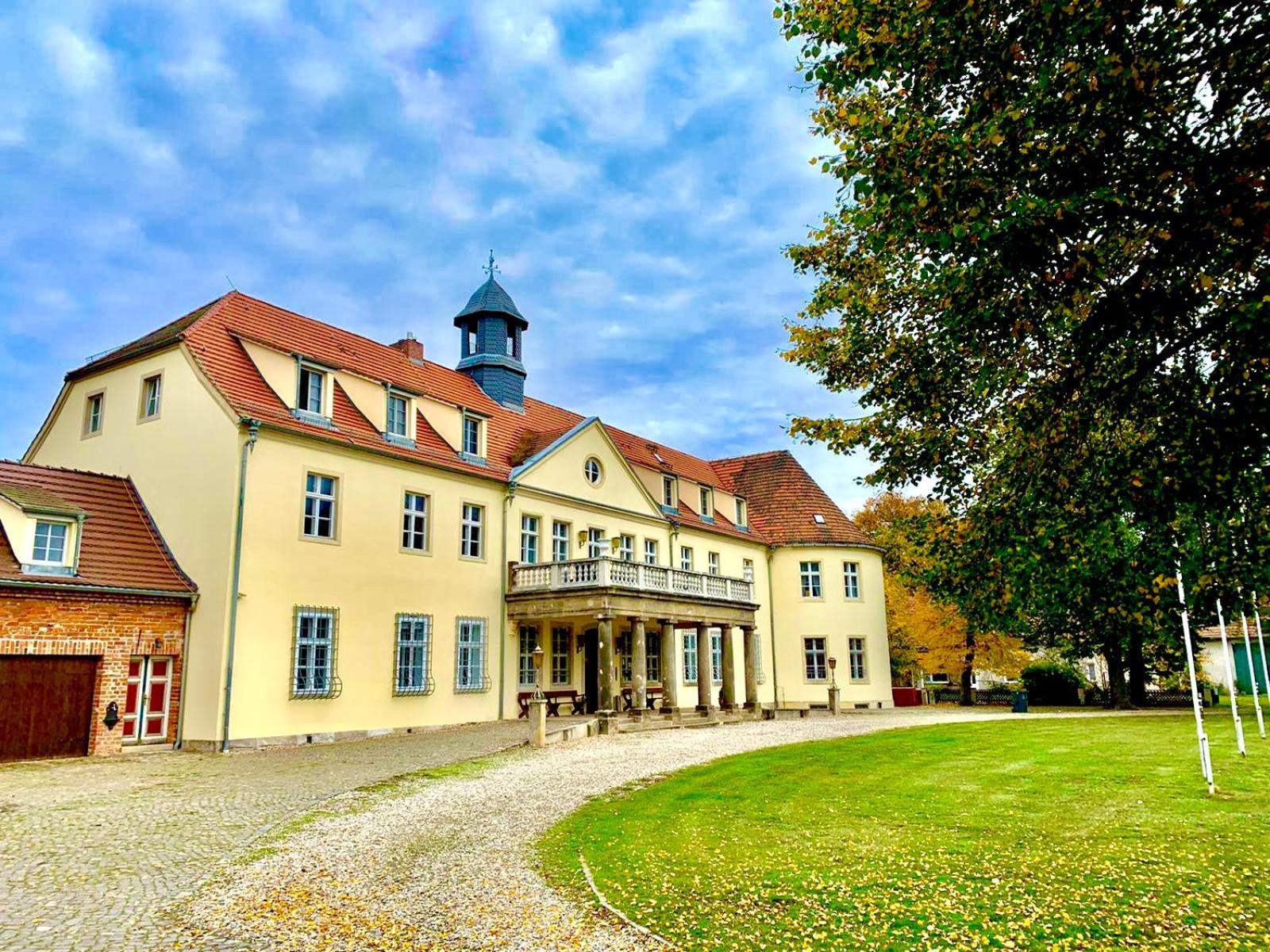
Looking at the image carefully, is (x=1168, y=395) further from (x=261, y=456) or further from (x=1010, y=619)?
(x=261, y=456)

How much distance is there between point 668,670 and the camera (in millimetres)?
24359

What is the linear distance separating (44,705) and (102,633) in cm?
148

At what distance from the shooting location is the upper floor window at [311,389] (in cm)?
2050

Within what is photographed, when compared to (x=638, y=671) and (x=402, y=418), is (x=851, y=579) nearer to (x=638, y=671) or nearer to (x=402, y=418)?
(x=638, y=671)

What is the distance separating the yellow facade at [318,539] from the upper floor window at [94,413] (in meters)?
0.12

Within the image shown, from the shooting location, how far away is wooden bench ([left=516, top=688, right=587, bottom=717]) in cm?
2412

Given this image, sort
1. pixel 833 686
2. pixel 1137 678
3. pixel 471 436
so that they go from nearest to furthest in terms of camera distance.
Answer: pixel 471 436
pixel 833 686
pixel 1137 678

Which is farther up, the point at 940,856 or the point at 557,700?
the point at 557,700

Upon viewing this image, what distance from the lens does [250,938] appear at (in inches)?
232

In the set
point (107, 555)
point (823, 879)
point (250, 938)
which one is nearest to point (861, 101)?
point (823, 879)

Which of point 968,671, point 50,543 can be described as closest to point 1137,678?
point 968,671

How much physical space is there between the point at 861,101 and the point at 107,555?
634 inches

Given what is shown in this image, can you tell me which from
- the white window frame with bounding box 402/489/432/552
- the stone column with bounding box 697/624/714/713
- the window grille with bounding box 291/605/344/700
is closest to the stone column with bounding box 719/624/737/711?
the stone column with bounding box 697/624/714/713

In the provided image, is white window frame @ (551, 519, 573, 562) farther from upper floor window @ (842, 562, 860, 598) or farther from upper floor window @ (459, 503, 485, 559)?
upper floor window @ (842, 562, 860, 598)
